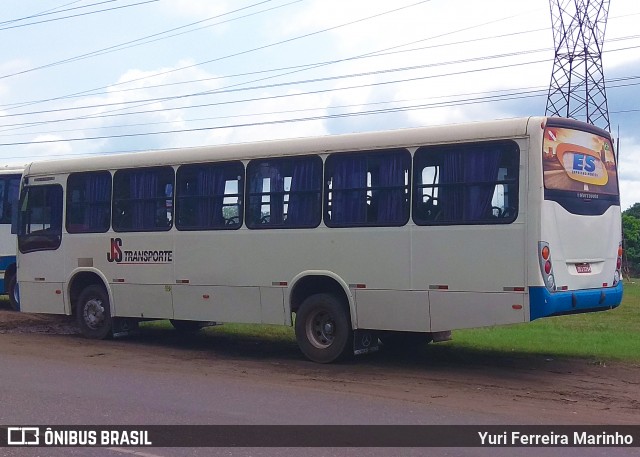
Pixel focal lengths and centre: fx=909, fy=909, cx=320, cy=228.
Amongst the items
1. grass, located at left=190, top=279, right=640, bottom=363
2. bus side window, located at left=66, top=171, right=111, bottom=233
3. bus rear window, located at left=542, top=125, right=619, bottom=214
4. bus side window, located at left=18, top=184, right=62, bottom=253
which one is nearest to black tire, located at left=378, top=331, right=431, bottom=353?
grass, located at left=190, top=279, right=640, bottom=363

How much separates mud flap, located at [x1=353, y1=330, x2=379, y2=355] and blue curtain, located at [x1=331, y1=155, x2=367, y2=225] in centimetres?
162

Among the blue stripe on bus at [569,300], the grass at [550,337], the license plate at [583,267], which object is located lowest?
the grass at [550,337]

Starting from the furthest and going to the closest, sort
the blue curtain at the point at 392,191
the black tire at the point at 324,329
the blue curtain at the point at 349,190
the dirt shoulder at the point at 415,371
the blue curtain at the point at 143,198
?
the blue curtain at the point at 143,198, the black tire at the point at 324,329, the blue curtain at the point at 349,190, the blue curtain at the point at 392,191, the dirt shoulder at the point at 415,371

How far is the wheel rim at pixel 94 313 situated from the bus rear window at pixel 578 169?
843cm

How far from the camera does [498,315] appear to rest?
443 inches

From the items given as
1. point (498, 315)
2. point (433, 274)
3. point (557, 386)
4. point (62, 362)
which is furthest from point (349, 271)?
point (62, 362)

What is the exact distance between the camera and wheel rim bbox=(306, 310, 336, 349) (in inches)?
513

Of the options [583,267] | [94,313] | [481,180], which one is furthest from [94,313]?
[583,267]

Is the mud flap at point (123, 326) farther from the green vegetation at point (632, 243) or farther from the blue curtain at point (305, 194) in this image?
the green vegetation at point (632, 243)

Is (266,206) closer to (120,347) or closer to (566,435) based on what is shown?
(120,347)

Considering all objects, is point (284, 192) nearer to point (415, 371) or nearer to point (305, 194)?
point (305, 194)

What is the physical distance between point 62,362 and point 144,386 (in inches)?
107

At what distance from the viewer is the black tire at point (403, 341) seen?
13.9 m

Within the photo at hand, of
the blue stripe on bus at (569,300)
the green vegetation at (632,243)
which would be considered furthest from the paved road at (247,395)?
the green vegetation at (632,243)
